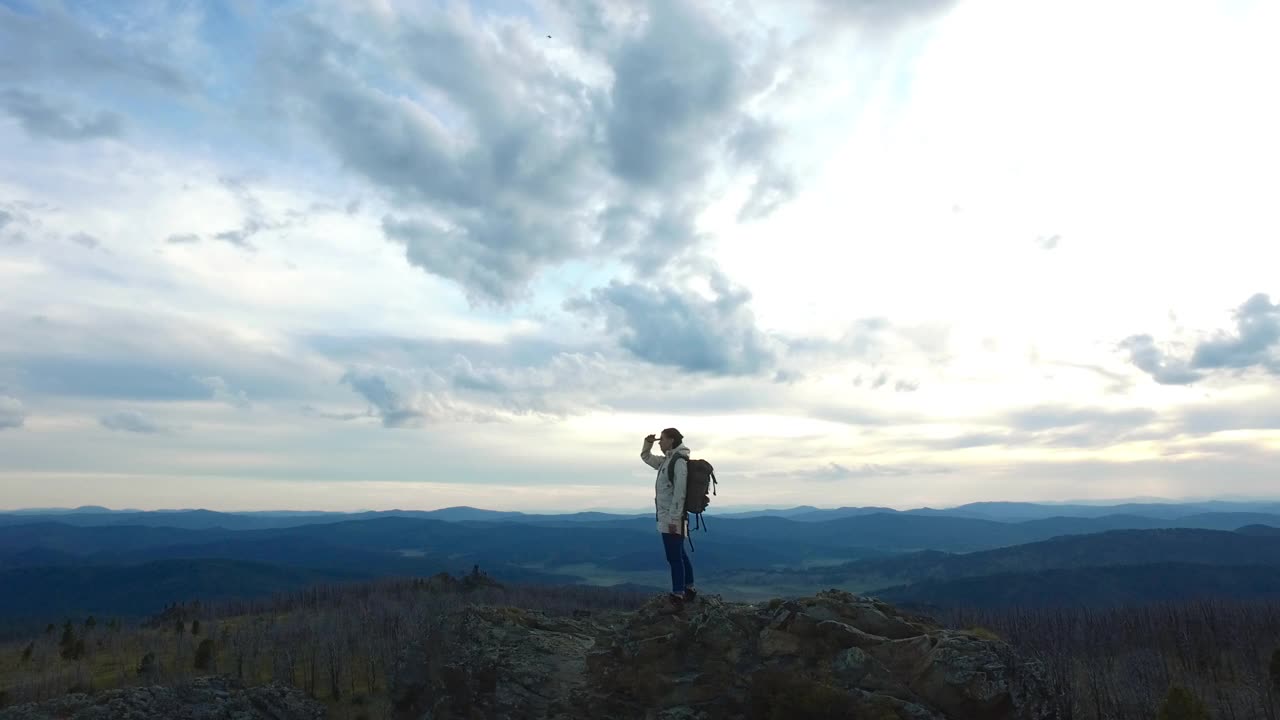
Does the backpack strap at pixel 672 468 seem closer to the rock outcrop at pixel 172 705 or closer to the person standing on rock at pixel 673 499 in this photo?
the person standing on rock at pixel 673 499

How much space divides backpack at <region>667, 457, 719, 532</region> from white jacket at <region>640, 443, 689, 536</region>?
13 cm

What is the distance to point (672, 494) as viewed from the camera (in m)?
19.9

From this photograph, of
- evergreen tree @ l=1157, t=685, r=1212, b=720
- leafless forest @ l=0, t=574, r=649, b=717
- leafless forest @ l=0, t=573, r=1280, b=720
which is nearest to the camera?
evergreen tree @ l=1157, t=685, r=1212, b=720

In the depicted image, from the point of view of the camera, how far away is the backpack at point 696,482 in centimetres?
1984

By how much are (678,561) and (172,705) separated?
80.8ft

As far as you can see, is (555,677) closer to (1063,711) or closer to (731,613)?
(731,613)

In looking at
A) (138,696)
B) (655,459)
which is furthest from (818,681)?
(138,696)

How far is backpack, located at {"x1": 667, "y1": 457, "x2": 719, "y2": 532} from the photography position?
1984cm

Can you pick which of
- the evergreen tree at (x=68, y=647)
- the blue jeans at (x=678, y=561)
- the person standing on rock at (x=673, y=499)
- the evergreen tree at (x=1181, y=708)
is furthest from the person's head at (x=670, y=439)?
the evergreen tree at (x=68, y=647)

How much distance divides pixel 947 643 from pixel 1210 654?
338 feet

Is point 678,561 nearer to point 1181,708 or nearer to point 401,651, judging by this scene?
point 401,651

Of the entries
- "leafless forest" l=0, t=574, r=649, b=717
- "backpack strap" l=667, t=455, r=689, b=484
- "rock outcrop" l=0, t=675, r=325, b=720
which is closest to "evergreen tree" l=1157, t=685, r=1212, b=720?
"backpack strap" l=667, t=455, r=689, b=484

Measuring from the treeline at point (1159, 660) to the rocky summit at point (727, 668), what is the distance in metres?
2.89

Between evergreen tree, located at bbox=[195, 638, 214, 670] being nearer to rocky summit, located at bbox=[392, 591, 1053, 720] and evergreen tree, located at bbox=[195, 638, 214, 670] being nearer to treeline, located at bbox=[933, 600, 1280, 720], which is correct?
rocky summit, located at bbox=[392, 591, 1053, 720]
